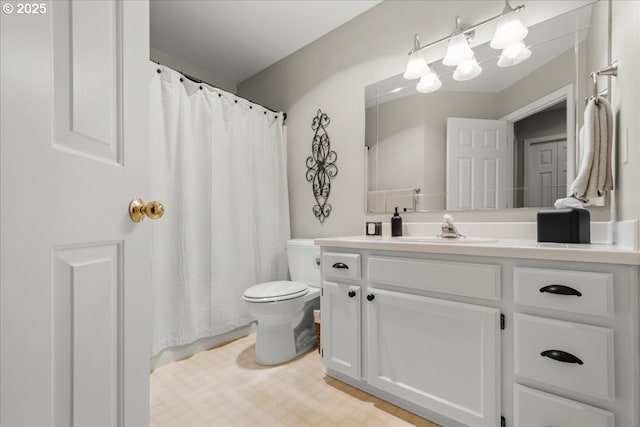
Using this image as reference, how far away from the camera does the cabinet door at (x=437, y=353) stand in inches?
45.4

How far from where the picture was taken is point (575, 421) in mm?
979

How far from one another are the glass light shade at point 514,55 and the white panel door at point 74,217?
1730 mm

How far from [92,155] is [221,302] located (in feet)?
6.02

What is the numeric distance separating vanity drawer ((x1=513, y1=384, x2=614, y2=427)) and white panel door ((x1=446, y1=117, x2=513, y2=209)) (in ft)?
3.07

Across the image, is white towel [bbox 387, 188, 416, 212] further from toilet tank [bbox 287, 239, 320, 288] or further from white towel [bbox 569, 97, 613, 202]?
white towel [bbox 569, 97, 613, 202]

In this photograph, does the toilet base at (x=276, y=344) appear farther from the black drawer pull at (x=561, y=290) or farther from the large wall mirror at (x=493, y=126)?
the black drawer pull at (x=561, y=290)

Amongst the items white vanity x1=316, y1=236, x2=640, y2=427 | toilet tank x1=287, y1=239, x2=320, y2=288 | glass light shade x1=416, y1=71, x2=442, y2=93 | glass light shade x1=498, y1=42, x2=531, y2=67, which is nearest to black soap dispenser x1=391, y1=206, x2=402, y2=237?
white vanity x1=316, y1=236, x2=640, y2=427

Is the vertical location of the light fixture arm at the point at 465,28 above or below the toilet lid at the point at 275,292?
above

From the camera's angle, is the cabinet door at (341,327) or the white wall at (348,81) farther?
Answer: the white wall at (348,81)

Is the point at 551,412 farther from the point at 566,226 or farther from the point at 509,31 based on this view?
the point at 509,31

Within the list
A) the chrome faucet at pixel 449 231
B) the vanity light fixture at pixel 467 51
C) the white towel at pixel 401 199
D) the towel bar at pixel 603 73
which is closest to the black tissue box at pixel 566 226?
the chrome faucet at pixel 449 231

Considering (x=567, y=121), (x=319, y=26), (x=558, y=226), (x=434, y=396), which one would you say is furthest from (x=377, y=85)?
(x=434, y=396)

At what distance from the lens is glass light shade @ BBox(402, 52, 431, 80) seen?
6.13 feet

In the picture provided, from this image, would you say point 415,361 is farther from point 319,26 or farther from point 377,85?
point 319,26
